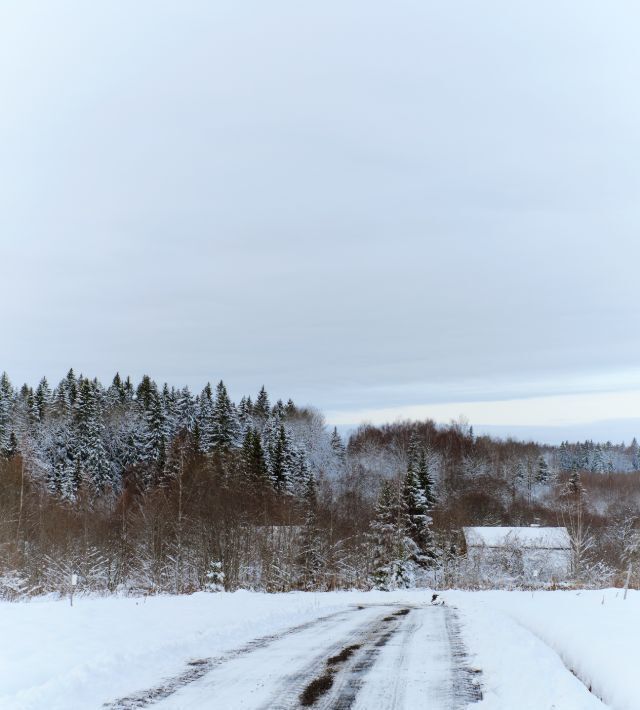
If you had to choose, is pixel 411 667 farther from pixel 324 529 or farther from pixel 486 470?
pixel 486 470

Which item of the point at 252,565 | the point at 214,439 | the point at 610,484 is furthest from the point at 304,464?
the point at 610,484

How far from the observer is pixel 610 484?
150 m

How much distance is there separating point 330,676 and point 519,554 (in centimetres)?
4878

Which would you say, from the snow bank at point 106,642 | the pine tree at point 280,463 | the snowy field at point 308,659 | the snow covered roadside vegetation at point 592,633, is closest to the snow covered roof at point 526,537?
the pine tree at point 280,463

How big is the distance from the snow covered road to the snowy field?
2 cm

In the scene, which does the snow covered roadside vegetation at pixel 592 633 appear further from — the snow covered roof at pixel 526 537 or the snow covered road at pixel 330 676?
the snow covered roof at pixel 526 537

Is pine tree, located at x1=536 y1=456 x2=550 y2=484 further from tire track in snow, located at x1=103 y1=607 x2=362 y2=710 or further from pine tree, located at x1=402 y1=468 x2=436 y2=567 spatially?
tire track in snow, located at x1=103 y1=607 x2=362 y2=710

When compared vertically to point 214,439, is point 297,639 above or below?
below

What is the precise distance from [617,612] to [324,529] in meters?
41.3

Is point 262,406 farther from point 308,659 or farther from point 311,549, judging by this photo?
point 308,659

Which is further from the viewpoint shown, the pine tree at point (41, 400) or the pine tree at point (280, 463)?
the pine tree at point (41, 400)

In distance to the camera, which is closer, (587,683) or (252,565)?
(587,683)

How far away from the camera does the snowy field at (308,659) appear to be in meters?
6.43

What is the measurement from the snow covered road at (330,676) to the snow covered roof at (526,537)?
52.2m
